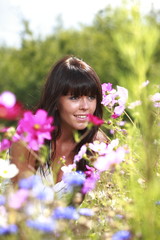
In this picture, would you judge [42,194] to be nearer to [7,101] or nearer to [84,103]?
[7,101]

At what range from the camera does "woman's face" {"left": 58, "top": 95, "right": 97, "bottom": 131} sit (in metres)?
2.17

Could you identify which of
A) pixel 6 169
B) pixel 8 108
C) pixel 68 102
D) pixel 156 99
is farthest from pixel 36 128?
pixel 68 102

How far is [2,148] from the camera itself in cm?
134

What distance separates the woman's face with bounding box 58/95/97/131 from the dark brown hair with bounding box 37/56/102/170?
0.03 m

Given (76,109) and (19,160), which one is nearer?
(76,109)

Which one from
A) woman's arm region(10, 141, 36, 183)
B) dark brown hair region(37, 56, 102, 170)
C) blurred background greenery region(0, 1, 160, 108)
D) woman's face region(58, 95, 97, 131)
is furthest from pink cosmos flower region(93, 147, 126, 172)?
blurred background greenery region(0, 1, 160, 108)

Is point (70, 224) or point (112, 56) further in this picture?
point (112, 56)

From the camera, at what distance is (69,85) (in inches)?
91.4

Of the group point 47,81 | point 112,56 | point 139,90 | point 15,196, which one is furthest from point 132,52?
point 112,56

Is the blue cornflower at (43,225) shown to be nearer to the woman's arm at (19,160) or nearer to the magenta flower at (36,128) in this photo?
the magenta flower at (36,128)

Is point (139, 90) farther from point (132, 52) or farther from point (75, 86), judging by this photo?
point (75, 86)

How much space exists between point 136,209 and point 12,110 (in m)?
0.46

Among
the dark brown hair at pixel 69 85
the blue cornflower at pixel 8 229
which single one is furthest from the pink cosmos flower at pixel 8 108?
the dark brown hair at pixel 69 85

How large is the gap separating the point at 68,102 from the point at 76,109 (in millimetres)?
93
